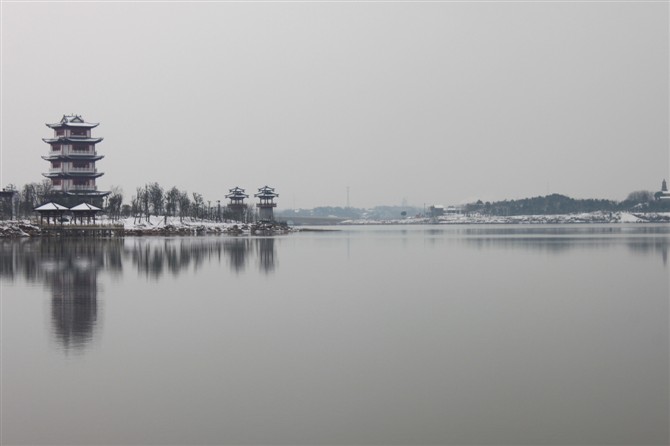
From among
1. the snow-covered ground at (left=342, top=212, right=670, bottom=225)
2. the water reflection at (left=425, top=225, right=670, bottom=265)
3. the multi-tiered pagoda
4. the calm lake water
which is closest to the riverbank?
the multi-tiered pagoda

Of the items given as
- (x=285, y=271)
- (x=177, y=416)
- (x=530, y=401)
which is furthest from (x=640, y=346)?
(x=285, y=271)

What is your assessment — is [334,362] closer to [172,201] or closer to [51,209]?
[51,209]

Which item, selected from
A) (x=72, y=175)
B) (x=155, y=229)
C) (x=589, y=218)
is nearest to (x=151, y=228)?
(x=155, y=229)

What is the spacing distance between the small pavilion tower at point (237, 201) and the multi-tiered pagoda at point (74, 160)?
33332 mm

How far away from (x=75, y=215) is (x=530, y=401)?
5853 cm

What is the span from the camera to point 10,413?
8805 mm

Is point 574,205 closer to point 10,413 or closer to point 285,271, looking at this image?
point 285,271

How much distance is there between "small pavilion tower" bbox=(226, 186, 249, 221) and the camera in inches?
4104

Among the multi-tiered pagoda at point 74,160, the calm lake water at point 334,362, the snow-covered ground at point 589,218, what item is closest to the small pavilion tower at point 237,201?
the multi-tiered pagoda at point 74,160

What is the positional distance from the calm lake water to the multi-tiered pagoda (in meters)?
50.3

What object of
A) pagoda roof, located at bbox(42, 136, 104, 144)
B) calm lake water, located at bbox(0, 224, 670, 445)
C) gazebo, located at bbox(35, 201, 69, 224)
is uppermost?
pagoda roof, located at bbox(42, 136, 104, 144)

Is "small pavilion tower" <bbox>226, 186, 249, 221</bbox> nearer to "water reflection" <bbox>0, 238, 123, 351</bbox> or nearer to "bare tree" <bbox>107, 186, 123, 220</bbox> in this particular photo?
"bare tree" <bbox>107, 186, 123, 220</bbox>

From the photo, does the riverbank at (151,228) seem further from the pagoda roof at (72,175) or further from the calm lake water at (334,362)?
the calm lake water at (334,362)

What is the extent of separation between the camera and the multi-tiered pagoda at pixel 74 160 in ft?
231
